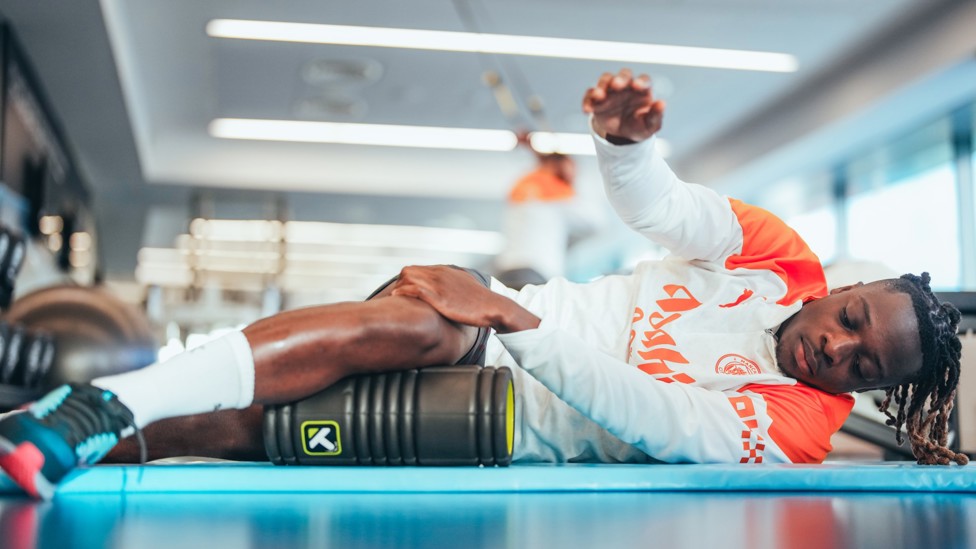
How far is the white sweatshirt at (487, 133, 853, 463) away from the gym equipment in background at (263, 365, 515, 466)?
0.10 m

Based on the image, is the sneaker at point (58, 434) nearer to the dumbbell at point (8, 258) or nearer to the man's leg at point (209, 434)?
the man's leg at point (209, 434)

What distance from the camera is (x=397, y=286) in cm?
158

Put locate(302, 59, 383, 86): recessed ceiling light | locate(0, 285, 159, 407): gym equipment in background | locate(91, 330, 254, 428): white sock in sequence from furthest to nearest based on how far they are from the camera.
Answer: locate(302, 59, 383, 86): recessed ceiling light
locate(0, 285, 159, 407): gym equipment in background
locate(91, 330, 254, 428): white sock

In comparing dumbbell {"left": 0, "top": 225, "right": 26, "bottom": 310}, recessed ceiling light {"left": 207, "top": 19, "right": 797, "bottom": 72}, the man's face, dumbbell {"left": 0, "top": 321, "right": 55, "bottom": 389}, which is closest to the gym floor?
the man's face

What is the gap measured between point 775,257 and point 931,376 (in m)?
0.37

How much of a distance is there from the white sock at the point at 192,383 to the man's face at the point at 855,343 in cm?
100

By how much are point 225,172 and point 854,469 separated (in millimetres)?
7167

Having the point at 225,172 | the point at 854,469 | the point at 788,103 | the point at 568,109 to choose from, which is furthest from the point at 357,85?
the point at 854,469

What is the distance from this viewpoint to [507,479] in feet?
4.63

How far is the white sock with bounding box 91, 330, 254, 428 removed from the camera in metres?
1.29

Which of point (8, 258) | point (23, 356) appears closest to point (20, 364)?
point (23, 356)

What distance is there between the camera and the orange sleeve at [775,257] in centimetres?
188

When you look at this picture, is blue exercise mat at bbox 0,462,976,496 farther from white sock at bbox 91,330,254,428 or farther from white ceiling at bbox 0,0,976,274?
white ceiling at bbox 0,0,976,274

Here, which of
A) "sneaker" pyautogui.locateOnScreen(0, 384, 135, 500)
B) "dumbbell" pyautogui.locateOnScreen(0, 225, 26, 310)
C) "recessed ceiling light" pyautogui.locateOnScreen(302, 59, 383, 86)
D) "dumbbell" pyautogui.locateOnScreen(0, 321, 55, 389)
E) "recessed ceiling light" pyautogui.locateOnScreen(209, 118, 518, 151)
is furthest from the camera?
"recessed ceiling light" pyautogui.locateOnScreen(209, 118, 518, 151)
